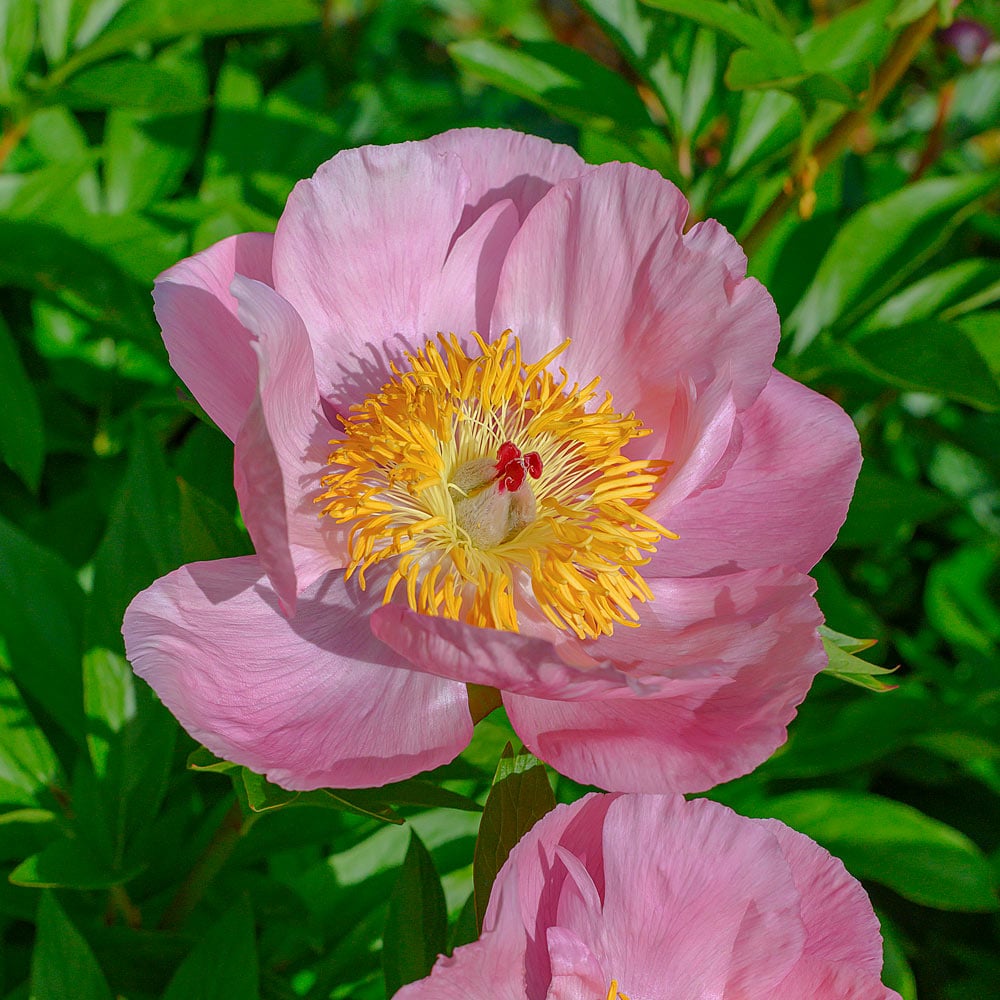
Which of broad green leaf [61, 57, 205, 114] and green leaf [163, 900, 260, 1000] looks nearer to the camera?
green leaf [163, 900, 260, 1000]

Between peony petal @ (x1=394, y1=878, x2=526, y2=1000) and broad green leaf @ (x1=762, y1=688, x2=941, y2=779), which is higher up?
peony petal @ (x1=394, y1=878, x2=526, y2=1000)

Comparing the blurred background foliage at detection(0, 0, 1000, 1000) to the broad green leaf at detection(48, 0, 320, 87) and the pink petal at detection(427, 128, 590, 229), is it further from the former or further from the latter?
the pink petal at detection(427, 128, 590, 229)

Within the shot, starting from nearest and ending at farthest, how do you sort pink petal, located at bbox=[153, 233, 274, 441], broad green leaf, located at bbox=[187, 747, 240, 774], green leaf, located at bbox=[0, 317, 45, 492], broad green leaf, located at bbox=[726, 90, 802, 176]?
broad green leaf, located at bbox=[187, 747, 240, 774] → pink petal, located at bbox=[153, 233, 274, 441] → green leaf, located at bbox=[0, 317, 45, 492] → broad green leaf, located at bbox=[726, 90, 802, 176]

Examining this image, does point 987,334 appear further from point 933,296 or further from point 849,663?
point 849,663

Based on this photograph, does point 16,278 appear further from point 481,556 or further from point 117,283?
point 481,556

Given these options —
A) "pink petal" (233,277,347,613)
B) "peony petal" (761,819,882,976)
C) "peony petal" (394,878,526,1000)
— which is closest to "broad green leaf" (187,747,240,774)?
"pink petal" (233,277,347,613)

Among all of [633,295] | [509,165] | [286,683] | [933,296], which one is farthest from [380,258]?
[933,296]
